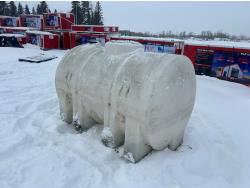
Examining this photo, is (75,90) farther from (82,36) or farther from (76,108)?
(82,36)

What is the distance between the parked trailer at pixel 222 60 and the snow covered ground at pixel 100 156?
14.5 ft

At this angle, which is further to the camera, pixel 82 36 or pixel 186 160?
pixel 82 36

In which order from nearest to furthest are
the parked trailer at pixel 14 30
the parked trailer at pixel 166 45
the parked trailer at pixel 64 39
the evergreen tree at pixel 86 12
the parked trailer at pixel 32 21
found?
the parked trailer at pixel 166 45 → the parked trailer at pixel 64 39 → the parked trailer at pixel 14 30 → the parked trailer at pixel 32 21 → the evergreen tree at pixel 86 12

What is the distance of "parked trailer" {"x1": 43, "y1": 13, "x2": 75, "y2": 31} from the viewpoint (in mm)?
22828

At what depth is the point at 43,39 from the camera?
20.3 meters

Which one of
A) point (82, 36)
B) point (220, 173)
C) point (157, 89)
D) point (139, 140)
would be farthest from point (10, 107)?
point (82, 36)

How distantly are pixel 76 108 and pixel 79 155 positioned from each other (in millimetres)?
1057

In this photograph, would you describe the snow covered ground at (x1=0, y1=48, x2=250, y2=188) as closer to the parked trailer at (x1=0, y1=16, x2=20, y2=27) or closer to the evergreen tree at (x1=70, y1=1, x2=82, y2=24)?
the parked trailer at (x1=0, y1=16, x2=20, y2=27)

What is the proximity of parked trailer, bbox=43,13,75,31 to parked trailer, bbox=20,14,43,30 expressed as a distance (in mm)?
1954

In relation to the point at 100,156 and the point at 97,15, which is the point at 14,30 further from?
the point at 100,156

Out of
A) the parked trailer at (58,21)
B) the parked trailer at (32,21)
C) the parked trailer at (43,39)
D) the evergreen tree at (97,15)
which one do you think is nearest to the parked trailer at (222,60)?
the parked trailer at (43,39)

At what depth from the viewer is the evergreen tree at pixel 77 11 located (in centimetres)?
4125

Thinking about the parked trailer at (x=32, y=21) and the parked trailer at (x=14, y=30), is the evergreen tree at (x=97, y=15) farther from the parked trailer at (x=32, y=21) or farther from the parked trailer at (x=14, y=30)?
the parked trailer at (x=14, y=30)

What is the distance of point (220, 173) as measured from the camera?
3164 mm
